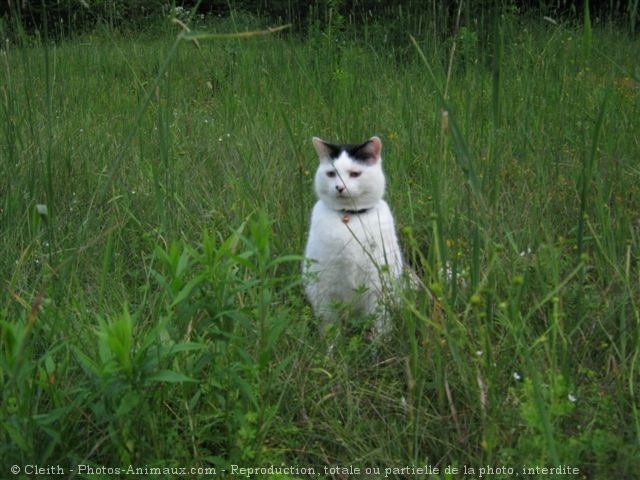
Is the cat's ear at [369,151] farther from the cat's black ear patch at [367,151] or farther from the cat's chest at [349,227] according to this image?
the cat's chest at [349,227]

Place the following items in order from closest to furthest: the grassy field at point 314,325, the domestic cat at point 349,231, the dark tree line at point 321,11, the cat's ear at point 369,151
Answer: the grassy field at point 314,325
the domestic cat at point 349,231
the cat's ear at point 369,151
the dark tree line at point 321,11

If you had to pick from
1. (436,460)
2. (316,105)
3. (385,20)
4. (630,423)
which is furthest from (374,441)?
(385,20)

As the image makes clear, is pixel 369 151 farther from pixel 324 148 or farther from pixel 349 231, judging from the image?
pixel 349 231

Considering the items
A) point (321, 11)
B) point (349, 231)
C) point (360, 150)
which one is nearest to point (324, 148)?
point (360, 150)

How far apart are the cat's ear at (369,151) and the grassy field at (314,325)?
0.75 feet

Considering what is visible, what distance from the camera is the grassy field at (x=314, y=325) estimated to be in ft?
4.13

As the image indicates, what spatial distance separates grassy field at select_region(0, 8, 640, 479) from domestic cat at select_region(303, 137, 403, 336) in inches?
3.7

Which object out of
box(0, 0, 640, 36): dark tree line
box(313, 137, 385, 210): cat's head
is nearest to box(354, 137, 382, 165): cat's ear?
box(313, 137, 385, 210): cat's head

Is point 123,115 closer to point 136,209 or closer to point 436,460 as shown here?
point 136,209

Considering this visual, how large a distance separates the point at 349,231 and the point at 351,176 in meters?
0.18

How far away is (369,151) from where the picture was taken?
2.30 meters

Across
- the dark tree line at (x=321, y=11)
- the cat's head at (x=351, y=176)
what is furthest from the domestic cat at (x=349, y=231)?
the dark tree line at (x=321, y=11)

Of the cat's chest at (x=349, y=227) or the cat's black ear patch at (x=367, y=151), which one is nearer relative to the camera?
the cat's chest at (x=349, y=227)

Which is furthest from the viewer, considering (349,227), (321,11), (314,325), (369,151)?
(321,11)
